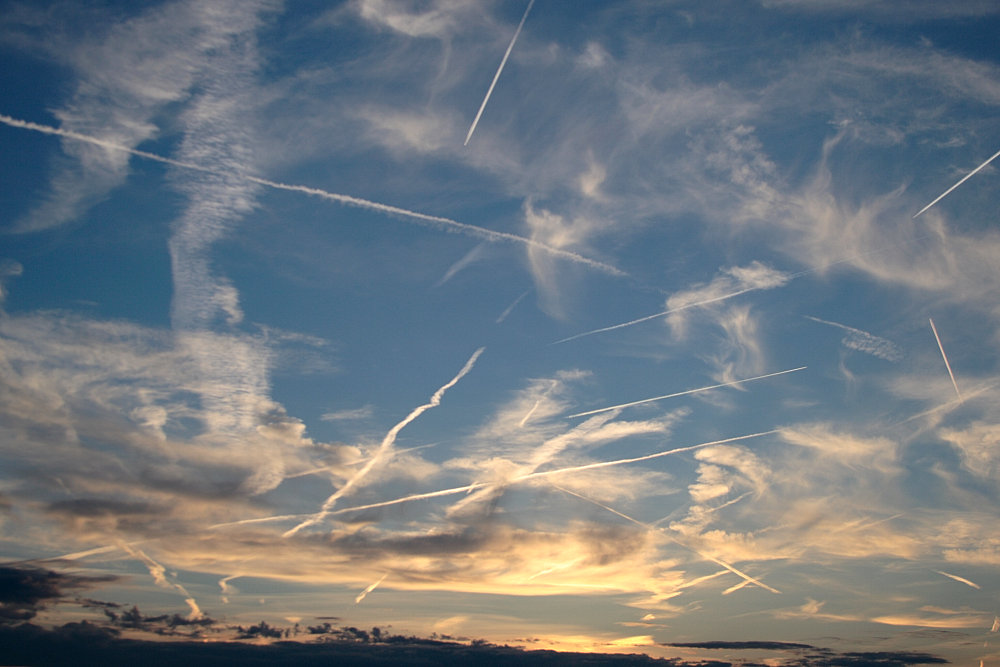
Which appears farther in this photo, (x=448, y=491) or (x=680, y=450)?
(x=448, y=491)

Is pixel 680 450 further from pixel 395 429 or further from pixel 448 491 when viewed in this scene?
pixel 395 429

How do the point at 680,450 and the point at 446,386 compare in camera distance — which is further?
the point at 446,386

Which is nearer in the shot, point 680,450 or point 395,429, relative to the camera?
point 680,450

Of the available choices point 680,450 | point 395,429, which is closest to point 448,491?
point 395,429

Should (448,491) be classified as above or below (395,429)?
below

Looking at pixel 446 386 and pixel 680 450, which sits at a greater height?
pixel 446 386

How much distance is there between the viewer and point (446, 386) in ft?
458

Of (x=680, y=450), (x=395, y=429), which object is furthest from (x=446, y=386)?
(x=680, y=450)

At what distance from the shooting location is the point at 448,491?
13875 cm

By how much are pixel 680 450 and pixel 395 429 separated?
219ft

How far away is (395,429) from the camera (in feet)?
481

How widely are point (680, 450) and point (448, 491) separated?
174ft

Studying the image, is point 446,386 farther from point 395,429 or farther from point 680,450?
point 680,450

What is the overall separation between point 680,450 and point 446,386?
54.0m
